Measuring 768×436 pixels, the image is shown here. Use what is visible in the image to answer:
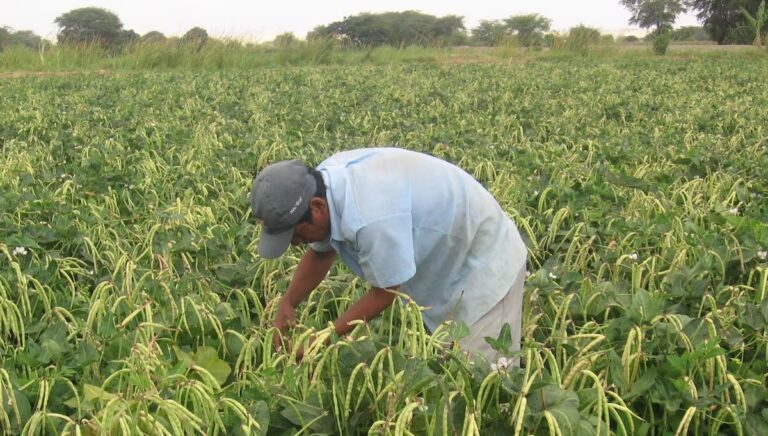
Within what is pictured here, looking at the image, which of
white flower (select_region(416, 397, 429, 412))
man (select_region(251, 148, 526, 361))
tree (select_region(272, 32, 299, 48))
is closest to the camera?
white flower (select_region(416, 397, 429, 412))

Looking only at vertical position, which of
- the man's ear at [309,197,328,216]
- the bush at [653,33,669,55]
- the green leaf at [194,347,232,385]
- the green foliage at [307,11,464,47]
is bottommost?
the green leaf at [194,347,232,385]

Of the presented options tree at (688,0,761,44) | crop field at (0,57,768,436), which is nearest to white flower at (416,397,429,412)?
crop field at (0,57,768,436)

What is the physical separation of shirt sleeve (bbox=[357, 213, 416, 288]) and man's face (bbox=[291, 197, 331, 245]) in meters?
0.12

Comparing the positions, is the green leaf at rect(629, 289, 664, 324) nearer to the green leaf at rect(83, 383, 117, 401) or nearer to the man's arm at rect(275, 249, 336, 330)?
the man's arm at rect(275, 249, 336, 330)

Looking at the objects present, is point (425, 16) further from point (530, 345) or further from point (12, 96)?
point (530, 345)

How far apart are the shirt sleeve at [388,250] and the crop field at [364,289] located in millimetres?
137

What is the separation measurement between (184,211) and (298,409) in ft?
6.55

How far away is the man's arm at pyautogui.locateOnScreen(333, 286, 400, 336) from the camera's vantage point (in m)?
2.02

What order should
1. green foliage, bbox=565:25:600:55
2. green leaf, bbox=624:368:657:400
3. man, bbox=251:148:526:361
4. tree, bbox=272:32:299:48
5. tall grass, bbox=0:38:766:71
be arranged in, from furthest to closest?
green foliage, bbox=565:25:600:55 < tree, bbox=272:32:299:48 < tall grass, bbox=0:38:766:71 < man, bbox=251:148:526:361 < green leaf, bbox=624:368:657:400

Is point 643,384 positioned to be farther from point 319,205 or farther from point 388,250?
point 319,205

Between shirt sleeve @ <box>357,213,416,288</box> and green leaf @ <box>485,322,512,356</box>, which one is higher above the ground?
shirt sleeve @ <box>357,213,416,288</box>

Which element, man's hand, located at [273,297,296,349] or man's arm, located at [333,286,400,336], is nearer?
man's arm, located at [333,286,400,336]

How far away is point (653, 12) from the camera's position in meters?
55.0

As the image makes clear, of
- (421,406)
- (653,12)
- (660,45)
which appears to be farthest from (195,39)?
(653,12)
